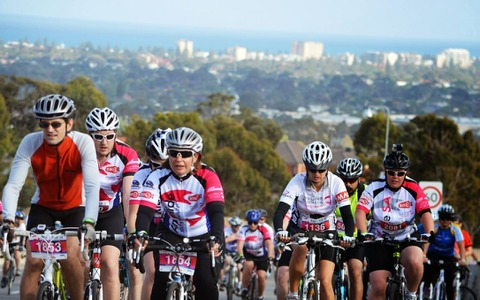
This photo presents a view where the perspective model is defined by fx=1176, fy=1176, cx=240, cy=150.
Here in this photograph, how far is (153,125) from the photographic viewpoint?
4018 inches

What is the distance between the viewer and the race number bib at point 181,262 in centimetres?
1087

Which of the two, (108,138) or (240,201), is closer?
(108,138)

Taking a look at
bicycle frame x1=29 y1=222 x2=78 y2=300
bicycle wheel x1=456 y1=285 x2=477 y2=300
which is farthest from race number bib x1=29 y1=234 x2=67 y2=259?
bicycle wheel x1=456 y1=285 x2=477 y2=300

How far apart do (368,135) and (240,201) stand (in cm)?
1221

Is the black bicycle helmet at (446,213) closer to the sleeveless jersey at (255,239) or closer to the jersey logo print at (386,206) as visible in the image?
the sleeveless jersey at (255,239)

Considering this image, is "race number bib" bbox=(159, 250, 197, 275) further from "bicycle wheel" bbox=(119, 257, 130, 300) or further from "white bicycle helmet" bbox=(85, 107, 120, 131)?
"bicycle wheel" bbox=(119, 257, 130, 300)

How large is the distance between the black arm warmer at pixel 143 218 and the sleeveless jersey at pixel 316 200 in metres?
2.72

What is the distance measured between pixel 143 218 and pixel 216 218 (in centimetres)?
73

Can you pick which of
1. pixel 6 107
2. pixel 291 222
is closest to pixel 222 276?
pixel 291 222

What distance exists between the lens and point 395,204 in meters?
14.7

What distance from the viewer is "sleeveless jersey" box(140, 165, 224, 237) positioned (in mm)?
11086

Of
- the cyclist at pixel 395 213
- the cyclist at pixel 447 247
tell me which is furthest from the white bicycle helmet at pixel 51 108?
the cyclist at pixel 447 247

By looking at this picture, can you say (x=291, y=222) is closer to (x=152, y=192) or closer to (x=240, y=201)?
(x=152, y=192)

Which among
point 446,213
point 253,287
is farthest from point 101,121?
point 253,287
